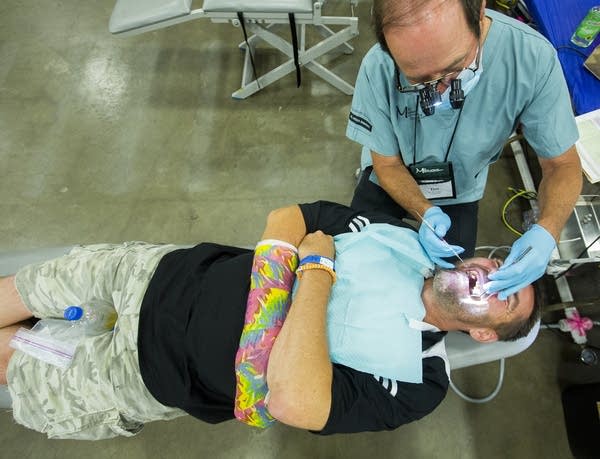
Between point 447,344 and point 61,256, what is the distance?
1.62 meters

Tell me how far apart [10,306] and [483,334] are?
1784mm

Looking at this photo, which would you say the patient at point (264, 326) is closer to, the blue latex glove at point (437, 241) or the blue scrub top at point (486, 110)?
the blue latex glove at point (437, 241)

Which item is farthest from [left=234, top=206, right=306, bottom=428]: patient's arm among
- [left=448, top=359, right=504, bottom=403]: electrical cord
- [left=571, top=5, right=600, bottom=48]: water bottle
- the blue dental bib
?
[left=571, top=5, right=600, bottom=48]: water bottle

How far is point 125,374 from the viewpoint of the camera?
1.33m

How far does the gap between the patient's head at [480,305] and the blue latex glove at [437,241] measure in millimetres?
51

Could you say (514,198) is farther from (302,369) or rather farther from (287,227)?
(302,369)

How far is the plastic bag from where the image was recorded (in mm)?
1368

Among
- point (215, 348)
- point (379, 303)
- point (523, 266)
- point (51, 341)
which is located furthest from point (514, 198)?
point (51, 341)

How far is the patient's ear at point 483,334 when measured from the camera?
128 cm

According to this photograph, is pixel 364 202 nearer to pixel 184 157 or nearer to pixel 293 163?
pixel 293 163

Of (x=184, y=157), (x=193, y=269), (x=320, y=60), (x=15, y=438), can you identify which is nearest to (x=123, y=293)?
(x=193, y=269)

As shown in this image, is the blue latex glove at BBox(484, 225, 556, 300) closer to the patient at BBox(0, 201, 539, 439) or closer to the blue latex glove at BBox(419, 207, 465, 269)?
the patient at BBox(0, 201, 539, 439)

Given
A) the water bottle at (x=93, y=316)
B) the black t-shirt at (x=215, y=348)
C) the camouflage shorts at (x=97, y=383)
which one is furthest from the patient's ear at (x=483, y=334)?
the water bottle at (x=93, y=316)

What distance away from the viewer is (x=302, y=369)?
41.2 inches
